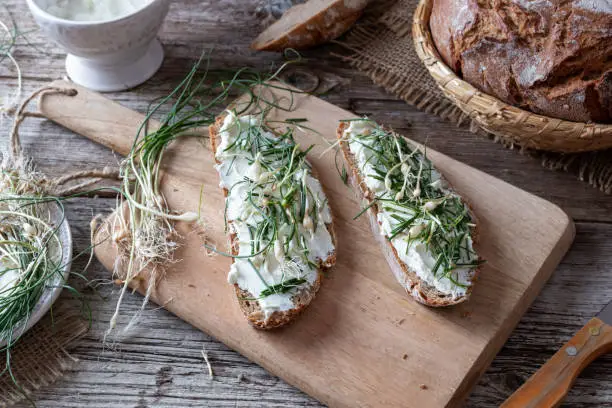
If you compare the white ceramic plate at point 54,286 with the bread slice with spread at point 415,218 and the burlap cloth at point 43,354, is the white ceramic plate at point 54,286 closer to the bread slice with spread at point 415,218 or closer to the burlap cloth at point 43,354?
the burlap cloth at point 43,354

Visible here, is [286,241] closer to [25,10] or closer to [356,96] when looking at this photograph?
[356,96]

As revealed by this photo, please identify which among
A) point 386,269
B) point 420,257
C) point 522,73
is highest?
point 522,73

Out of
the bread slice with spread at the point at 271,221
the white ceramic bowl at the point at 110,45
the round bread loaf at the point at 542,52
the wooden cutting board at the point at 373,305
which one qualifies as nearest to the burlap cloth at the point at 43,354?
the wooden cutting board at the point at 373,305

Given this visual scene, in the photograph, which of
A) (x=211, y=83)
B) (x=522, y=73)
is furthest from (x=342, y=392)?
(x=211, y=83)

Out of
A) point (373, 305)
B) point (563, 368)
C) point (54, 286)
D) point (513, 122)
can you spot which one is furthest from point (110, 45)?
point (563, 368)

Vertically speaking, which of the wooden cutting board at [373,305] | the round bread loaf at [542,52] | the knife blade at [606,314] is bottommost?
the wooden cutting board at [373,305]

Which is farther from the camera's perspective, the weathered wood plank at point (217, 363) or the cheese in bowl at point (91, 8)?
the cheese in bowl at point (91, 8)

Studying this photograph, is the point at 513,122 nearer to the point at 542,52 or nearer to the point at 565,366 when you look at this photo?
the point at 542,52
